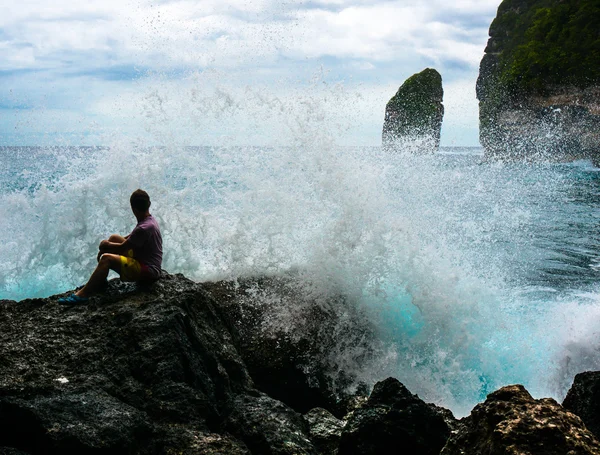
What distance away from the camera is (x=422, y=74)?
216 feet

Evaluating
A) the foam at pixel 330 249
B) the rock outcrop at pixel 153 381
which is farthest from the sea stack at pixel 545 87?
the rock outcrop at pixel 153 381

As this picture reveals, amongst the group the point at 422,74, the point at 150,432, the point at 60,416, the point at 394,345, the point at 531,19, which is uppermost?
the point at 531,19

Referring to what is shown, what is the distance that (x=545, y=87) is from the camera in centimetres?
4694

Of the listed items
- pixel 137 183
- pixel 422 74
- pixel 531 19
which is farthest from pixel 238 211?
pixel 422 74

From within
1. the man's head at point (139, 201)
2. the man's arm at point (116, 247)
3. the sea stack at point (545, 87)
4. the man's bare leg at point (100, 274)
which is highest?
the sea stack at point (545, 87)

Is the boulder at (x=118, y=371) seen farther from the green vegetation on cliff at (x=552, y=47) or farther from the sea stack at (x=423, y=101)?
the sea stack at (x=423, y=101)

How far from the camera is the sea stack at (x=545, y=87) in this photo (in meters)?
42.4

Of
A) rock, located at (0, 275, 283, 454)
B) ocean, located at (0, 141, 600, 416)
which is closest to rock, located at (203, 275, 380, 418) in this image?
ocean, located at (0, 141, 600, 416)

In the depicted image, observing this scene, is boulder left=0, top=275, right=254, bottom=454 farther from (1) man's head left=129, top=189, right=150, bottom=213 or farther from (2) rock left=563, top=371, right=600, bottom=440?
(2) rock left=563, top=371, right=600, bottom=440

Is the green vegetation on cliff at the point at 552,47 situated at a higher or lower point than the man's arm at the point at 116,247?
higher

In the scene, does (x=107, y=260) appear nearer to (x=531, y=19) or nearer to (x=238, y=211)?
(x=238, y=211)

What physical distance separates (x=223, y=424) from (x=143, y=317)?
110cm

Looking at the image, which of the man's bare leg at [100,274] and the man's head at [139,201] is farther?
the man's head at [139,201]

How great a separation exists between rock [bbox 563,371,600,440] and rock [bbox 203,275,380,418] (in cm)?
224
